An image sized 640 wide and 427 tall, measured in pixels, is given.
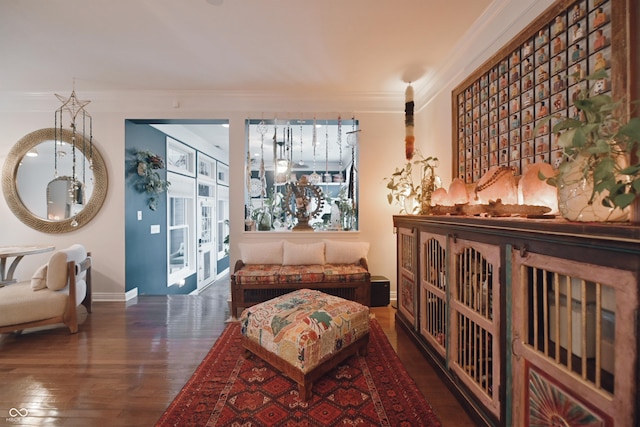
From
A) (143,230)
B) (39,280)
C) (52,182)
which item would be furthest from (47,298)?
(52,182)

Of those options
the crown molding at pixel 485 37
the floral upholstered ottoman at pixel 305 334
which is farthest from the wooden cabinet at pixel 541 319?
the crown molding at pixel 485 37

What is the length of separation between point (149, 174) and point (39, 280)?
179 centimetres

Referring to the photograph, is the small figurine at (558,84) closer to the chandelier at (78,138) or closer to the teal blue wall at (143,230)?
the teal blue wall at (143,230)

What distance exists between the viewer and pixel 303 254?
3.34m

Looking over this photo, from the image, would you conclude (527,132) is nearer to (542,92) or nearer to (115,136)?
(542,92)

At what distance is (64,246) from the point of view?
11.7 ft

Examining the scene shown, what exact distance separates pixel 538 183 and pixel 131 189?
448cm

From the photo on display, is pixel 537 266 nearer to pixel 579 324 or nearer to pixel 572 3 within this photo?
pixel 579 324

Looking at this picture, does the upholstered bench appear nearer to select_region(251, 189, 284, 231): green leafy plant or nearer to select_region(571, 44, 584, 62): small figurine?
select_region(251, 189, 284, 231): green leafy plant

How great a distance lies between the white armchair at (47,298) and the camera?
2.40 metres

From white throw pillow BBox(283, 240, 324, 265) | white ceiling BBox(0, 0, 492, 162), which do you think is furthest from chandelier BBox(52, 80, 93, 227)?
white throw pillow BBox(283, 240, 324, 265)

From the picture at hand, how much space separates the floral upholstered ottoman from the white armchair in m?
2.00

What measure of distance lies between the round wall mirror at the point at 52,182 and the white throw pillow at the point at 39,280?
107cm

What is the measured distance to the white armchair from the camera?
2404mm
